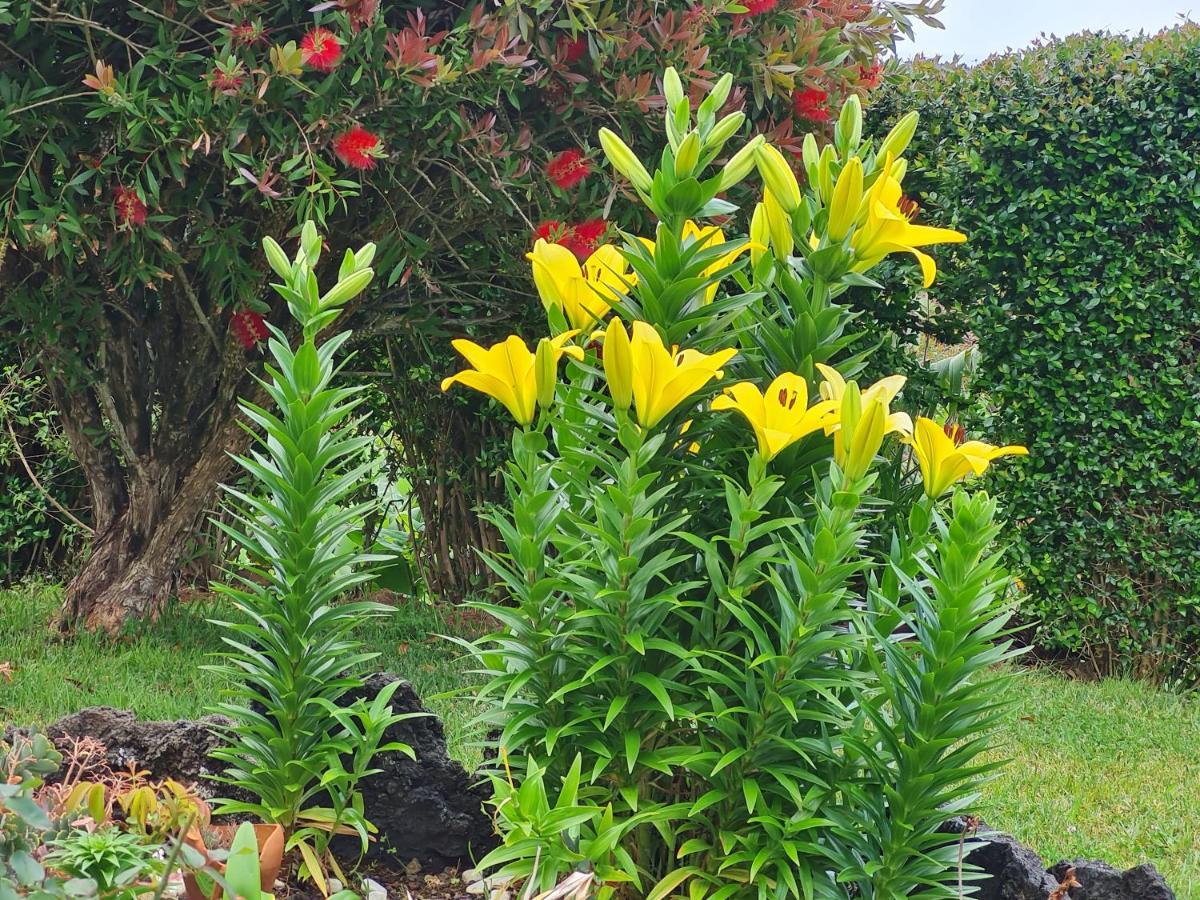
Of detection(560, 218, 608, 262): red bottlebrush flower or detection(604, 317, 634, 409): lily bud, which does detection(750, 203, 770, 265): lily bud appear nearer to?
detection(604, 317, 634, 409): lily bud

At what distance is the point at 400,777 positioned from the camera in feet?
6.99

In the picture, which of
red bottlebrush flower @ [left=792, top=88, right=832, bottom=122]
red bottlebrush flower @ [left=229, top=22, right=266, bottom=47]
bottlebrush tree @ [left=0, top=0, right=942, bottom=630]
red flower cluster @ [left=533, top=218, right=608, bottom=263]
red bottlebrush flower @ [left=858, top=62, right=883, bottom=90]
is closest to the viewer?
red bottlebrush flower @ [left=229, top=22, right=266, bottom=47]

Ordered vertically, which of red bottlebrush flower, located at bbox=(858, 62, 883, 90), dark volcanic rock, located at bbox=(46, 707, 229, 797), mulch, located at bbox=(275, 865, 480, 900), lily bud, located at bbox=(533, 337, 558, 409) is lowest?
mulch, located at bbox=(275, 865, 480, 900)

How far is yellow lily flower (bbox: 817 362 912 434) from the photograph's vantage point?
160 cm

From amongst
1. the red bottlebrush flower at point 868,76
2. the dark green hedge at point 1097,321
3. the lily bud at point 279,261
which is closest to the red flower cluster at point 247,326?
the lily bud at point 279,261

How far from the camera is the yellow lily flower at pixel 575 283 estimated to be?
1877mm

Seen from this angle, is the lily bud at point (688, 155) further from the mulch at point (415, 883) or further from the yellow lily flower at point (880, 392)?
the mulch at point (415, 883)

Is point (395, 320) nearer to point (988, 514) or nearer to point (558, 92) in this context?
point (558, 92)

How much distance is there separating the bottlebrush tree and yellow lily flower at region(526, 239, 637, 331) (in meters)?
2.36

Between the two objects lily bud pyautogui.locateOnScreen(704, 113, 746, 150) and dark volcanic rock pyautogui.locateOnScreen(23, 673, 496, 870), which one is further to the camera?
dark volcanic rock pyautogui.locateOnScreen(23, 673, 496, 870)

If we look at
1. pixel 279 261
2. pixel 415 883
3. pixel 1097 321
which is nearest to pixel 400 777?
pixel 415 883

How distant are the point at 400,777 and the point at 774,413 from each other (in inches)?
41.8

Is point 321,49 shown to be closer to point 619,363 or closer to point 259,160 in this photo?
point 259,160

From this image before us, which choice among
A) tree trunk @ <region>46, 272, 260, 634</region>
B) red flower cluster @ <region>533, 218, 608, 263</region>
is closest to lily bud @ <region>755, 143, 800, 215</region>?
red flower cluster @ <region>533, 218, 608, 263</region>
